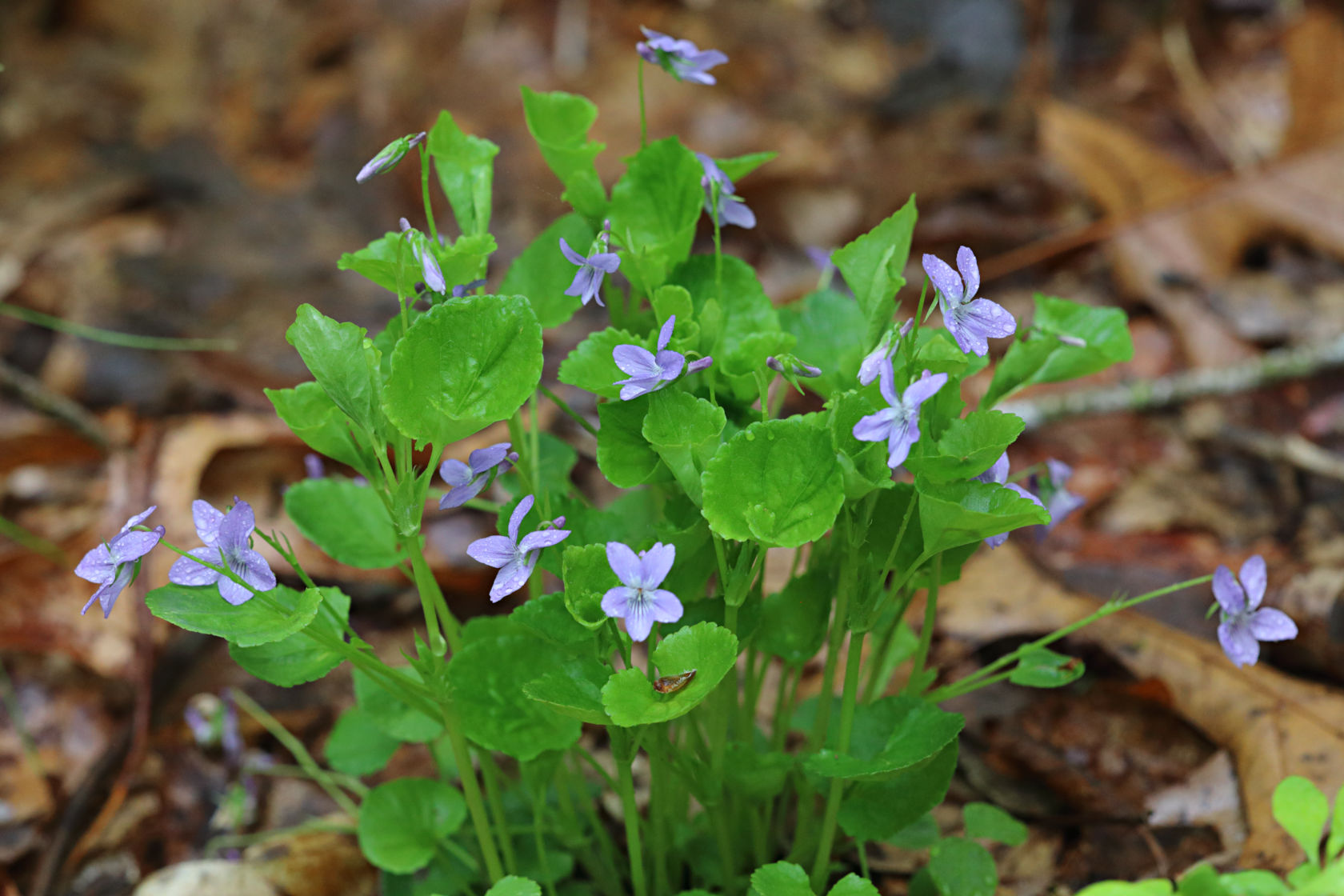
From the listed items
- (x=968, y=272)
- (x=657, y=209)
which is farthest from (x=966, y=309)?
(x=657, y=209)

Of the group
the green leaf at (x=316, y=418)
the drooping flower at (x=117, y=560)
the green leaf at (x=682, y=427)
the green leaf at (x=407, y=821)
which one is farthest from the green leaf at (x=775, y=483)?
the green leaf at (x=407, y=821)

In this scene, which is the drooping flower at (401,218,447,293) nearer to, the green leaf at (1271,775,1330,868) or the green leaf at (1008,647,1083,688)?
the green leaf at (1008,647,1083,688)

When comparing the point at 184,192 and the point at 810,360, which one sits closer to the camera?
the point at 810,360

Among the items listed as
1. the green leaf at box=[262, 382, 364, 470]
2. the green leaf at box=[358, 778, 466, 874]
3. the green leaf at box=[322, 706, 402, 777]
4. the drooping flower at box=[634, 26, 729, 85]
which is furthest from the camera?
the green leaf at box=[322, 706, 402, 777]

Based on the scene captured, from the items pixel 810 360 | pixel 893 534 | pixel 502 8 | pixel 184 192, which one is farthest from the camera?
pixel 502 8

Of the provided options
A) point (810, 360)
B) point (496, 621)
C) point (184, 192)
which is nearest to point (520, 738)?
point (496, 621)

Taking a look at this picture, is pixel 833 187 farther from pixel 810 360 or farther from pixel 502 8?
pixel 810 360

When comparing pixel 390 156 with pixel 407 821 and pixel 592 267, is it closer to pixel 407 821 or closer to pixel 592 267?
pixel 592 267

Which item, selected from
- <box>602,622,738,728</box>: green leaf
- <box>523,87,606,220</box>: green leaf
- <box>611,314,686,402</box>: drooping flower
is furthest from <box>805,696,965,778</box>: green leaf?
<box>523,87,606,220</box>: green leaf
